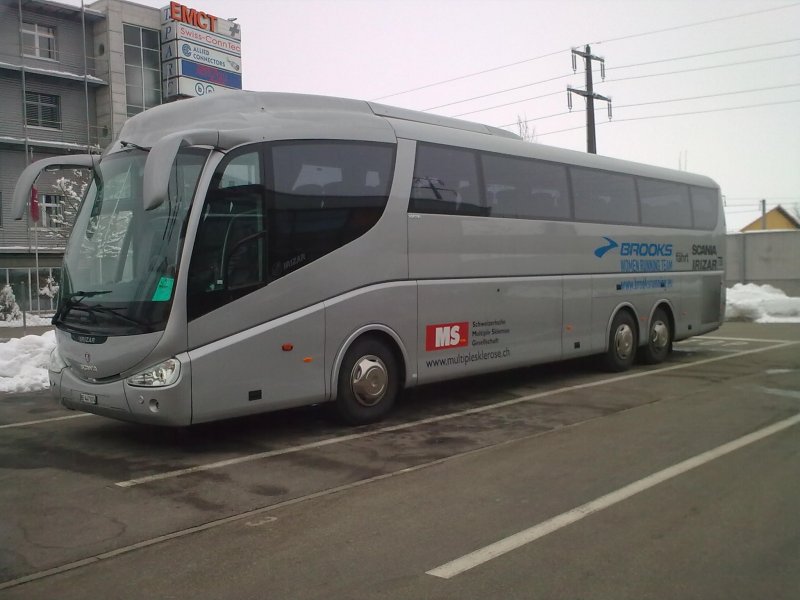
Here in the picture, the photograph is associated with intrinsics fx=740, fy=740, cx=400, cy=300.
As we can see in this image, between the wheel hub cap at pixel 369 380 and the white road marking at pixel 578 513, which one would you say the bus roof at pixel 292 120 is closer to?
the wheel hub cap at pixel 369 380

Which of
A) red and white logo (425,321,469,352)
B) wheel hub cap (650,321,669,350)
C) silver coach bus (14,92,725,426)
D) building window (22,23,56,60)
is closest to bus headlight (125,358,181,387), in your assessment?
silver coach bus (14,92,725,426)

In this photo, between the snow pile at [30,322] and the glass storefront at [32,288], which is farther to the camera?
the glass storefront at [32,288]

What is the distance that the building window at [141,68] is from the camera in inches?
1586

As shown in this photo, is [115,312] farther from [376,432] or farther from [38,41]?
[38,41]

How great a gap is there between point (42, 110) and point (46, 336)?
90.0 ft

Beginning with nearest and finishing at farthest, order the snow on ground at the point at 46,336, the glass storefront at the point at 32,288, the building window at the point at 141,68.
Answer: the snow on ground at the point at 46,336
the glass storefront at the point at 32,288
the building window at the point at 141,68

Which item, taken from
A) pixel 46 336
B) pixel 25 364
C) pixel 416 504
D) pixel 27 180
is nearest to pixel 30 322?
pixel 46 336

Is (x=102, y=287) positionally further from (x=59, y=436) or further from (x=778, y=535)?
(x=778, y=535)

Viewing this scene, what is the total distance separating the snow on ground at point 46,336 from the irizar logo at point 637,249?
9.69 meters

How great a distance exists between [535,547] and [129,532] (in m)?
2.87

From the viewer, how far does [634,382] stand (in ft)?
40.7

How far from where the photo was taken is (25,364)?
43.2 ft

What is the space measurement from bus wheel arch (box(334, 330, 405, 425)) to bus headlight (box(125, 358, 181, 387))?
1.99 metres

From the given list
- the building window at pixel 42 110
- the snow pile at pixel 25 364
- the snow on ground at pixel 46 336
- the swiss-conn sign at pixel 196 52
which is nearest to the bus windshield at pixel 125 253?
the snow pile at pixel 25 364
